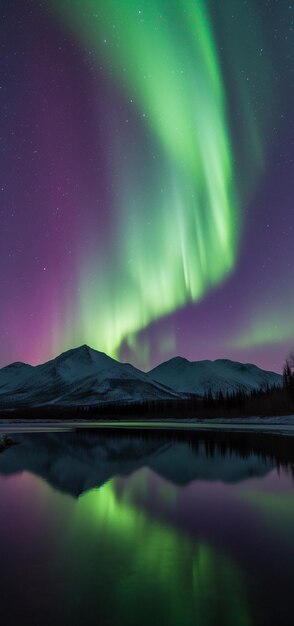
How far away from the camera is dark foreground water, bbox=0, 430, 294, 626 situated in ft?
25.2

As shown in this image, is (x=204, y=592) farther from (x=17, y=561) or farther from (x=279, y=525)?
(x=279, y=525)

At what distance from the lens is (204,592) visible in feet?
27.4

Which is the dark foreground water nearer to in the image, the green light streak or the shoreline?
the green light streak

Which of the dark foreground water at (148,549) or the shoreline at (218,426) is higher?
the shoreline at (218,426)

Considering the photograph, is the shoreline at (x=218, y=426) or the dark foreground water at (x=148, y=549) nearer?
the dark foreground water at (x=148, y=549)

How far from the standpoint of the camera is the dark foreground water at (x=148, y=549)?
767cm

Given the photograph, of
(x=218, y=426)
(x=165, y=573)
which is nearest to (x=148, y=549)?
(x=165, y=573)

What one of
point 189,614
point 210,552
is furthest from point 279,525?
point 189,614

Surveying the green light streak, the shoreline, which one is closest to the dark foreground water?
the green light streak

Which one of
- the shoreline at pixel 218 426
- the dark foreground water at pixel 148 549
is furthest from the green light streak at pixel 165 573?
the shoreline at pixel 218 426

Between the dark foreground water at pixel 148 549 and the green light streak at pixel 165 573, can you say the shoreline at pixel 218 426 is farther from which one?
the green light streak at pixel 165 573

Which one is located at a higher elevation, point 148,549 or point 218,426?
point 218,426

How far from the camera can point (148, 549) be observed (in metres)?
11.0

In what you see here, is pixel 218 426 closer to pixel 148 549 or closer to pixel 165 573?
pixel 148 549
